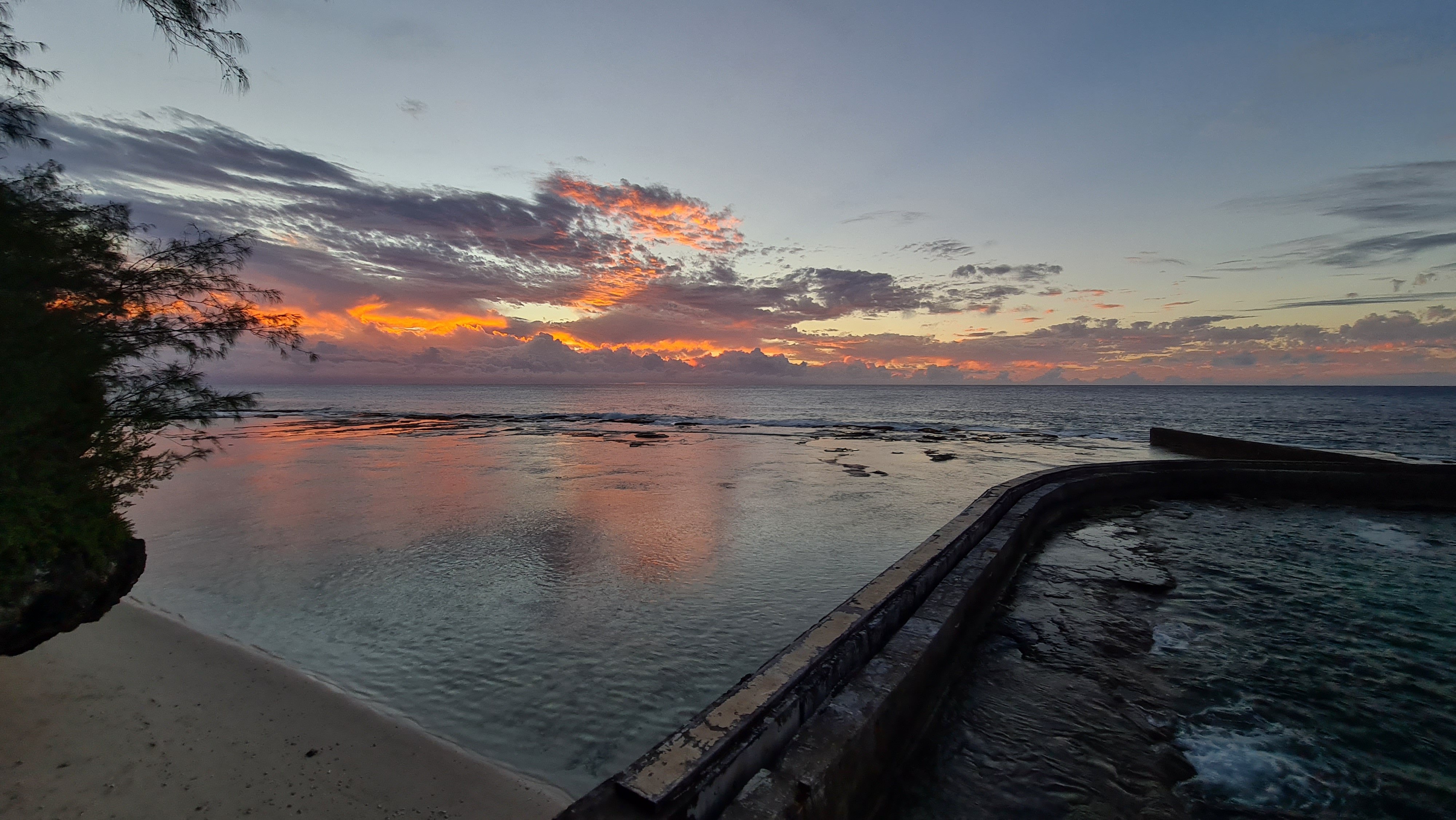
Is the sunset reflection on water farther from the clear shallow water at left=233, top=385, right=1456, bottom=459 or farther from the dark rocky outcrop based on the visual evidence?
the clear shallow water at left=233, top=385, right=1456, bottom=459

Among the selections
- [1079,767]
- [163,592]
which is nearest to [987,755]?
[1079,767]

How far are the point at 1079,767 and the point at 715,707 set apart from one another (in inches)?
101

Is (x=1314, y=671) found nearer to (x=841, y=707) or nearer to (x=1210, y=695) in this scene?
(x=1210, y=695)

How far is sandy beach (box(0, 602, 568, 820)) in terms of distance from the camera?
3.95 m

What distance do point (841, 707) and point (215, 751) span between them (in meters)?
5.05

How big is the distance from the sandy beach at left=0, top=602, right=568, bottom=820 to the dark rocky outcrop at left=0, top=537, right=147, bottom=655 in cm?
61

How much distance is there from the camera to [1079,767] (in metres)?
3.70

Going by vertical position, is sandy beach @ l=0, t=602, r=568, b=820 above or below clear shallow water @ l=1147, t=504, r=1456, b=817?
below

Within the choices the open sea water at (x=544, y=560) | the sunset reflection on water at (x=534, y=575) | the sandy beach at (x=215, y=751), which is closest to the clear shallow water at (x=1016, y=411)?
the open sea water at (x=544, y=560)

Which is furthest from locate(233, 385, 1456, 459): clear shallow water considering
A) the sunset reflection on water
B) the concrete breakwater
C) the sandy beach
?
the sandy beach

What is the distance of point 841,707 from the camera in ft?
11.7

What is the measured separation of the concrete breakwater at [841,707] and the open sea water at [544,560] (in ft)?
5.36

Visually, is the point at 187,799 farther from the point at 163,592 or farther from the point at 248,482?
the point at 248,482

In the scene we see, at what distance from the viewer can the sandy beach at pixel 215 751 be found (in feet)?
13.0
